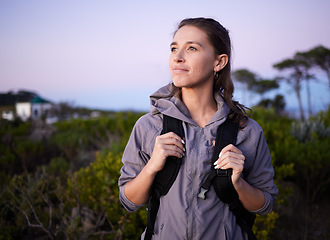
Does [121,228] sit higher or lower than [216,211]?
lower

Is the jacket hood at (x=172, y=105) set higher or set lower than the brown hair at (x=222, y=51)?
lower

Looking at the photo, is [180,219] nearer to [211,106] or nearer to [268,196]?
[268,196]

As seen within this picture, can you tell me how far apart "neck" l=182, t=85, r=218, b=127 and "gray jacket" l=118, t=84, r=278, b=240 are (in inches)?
2.7

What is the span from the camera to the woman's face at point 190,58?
1642 mm

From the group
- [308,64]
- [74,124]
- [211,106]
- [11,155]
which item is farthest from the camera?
[308,64]

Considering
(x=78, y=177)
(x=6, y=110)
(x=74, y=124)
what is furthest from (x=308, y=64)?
(x=78, y=177)

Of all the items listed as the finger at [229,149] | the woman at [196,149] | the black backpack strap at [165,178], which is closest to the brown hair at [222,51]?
the woman at [196,149]

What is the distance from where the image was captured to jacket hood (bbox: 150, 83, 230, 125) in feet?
5.36

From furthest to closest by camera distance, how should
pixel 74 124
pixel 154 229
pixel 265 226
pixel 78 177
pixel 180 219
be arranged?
1. pixel 74 124
2. pixel 78 177
3. pixel 265 226
4. pixel 154 229
5. pixel 180 219

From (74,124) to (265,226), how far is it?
870 centimetres

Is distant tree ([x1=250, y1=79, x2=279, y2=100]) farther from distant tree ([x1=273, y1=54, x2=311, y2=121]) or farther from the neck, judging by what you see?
the neck

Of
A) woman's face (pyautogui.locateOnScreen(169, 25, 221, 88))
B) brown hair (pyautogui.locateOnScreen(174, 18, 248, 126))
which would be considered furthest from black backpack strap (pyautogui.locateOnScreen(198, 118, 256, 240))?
woman's face (pyautogui.locateOnScreen(169, 25, 221, 88))

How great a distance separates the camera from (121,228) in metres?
2.94

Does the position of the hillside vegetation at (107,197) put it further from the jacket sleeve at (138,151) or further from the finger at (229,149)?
the finger at (229,149)
